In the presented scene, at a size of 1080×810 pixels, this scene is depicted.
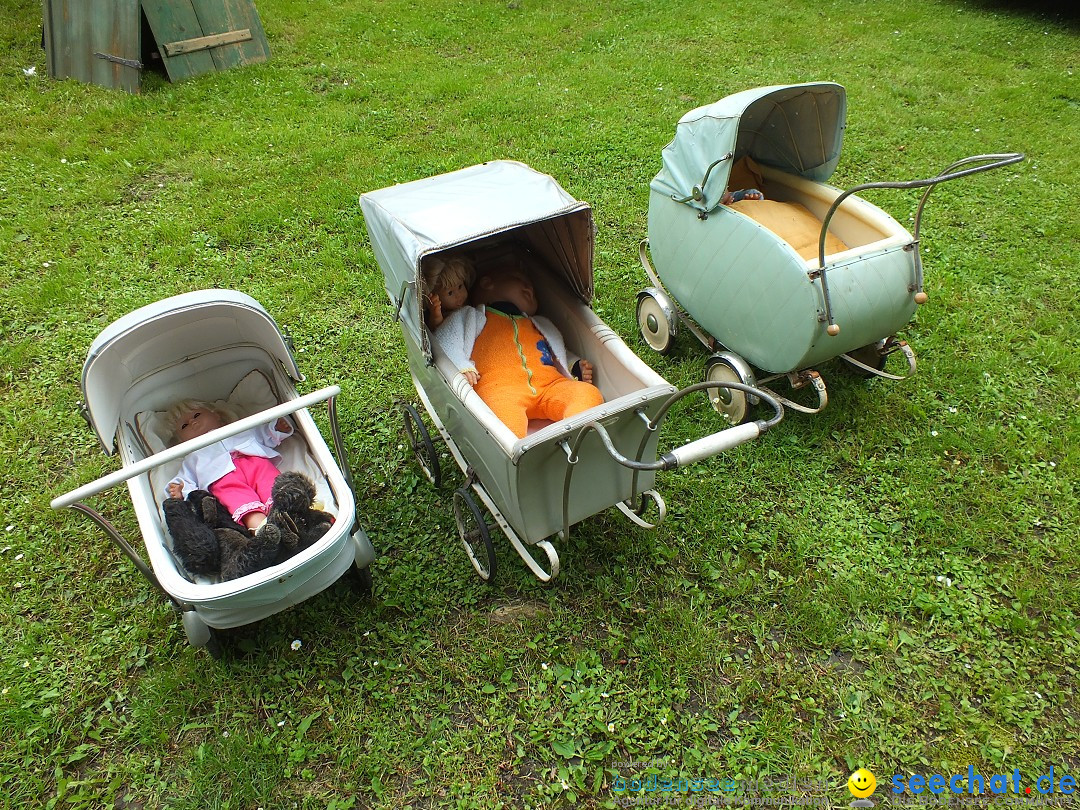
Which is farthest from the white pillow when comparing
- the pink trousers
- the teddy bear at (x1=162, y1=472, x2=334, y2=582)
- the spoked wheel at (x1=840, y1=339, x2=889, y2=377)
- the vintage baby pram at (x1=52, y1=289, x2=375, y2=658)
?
the spoked wheel at (x1=840, y1=339, x2=889, y2=377)

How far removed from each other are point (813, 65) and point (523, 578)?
7616mm

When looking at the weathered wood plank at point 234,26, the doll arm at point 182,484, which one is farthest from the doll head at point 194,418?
the weathered wood plank at point 234,26

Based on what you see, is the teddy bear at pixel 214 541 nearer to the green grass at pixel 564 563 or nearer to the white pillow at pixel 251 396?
the green grass at pixel 564 563

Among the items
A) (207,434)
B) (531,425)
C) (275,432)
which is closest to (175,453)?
(207,434)

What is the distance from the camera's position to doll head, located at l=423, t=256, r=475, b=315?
305 centimetres

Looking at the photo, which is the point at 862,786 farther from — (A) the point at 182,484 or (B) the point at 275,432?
(A) the point at 182,484

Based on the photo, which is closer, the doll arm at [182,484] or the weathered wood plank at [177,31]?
the doll arm at [182,484]

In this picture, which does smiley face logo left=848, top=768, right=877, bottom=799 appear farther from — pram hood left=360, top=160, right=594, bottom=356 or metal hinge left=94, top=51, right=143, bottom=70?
metal hinge left=94, top=51, right=143, bottom=70

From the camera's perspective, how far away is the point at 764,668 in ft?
9.02

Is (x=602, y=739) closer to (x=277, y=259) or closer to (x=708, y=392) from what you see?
(x=708, y=392)

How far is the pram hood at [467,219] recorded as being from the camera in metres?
2.64

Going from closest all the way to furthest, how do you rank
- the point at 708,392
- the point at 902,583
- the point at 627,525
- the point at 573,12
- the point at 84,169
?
the point at 902,583 < the point at 627,525 < the point at 708,392 < the point at 84,169 < the point at 573,12

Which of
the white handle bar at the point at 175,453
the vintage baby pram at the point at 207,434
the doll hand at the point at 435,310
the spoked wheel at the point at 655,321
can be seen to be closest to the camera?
the white handle bar at the point at 175,453

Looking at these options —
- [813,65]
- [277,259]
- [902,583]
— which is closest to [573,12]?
[813,65]
